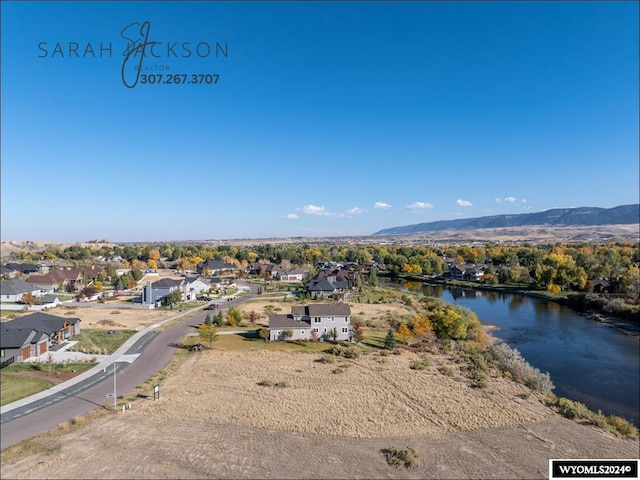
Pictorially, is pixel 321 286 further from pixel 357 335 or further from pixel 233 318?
pixel 357 335

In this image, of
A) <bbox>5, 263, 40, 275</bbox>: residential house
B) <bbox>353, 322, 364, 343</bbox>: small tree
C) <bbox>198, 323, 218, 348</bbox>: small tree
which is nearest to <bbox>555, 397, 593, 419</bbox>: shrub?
<bbox>353, 322, 364, 343</bbox>: small tree

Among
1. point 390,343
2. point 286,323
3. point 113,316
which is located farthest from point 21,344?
point 390,343

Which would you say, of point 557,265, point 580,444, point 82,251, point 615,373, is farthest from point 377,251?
point 580,444

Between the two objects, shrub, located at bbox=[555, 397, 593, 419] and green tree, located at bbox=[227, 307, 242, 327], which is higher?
green tree, located at bbox=[227, 307, 242, 327]

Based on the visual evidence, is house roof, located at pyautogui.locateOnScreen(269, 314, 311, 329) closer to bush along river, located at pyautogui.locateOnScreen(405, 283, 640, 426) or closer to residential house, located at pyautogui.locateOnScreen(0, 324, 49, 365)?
residential house, located at pyautogui.locateOnScreen(0, 324, 49, 365)

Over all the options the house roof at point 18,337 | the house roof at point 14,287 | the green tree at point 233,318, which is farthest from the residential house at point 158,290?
the house roof at point 18,337

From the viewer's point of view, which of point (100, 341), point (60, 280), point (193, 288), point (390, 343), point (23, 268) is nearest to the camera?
point (100, 341)
